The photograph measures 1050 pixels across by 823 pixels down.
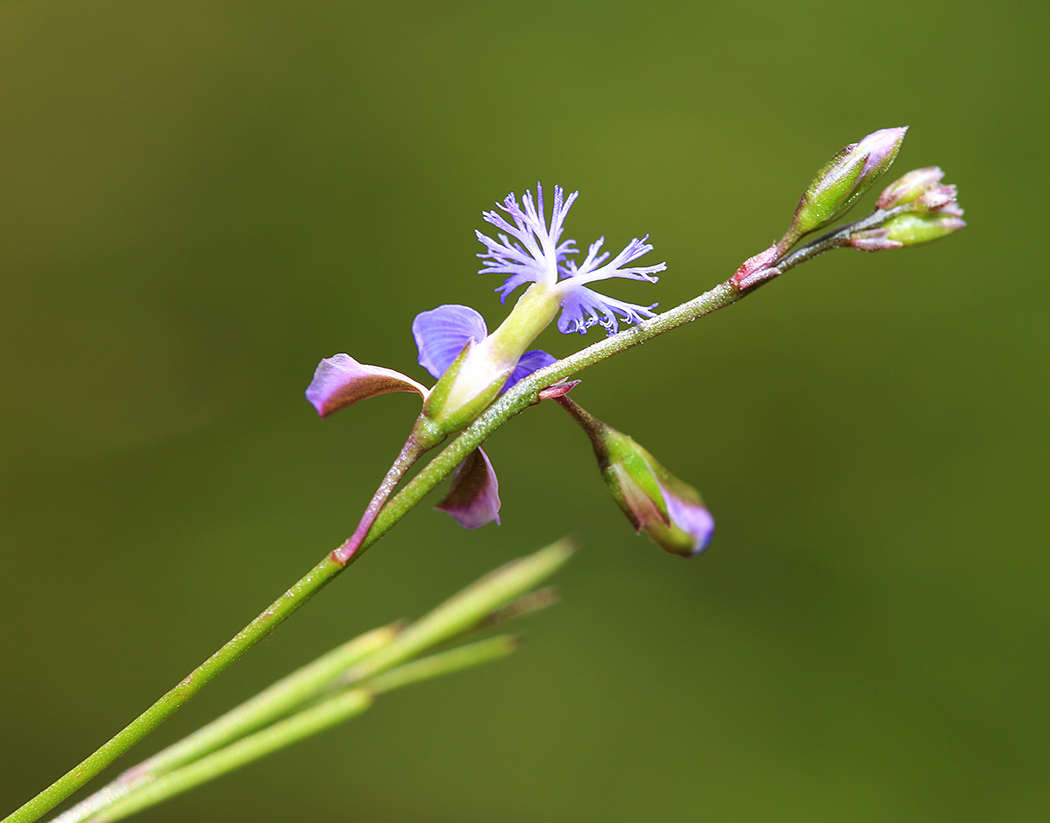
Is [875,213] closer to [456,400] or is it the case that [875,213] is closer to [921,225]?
[921,225]

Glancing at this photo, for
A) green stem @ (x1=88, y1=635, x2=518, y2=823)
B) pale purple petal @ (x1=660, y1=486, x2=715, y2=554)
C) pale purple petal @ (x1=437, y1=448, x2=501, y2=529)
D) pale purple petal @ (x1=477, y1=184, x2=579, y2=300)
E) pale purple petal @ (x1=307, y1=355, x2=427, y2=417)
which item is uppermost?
pale purple petal @ (x1=477, y1=184, x2=579, y2=300)

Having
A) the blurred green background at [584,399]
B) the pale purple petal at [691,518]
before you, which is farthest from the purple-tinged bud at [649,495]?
the blurred green background at [584,399]

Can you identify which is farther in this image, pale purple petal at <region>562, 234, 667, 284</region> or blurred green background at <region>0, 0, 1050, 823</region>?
blurred green background at <region>0, 0, 1050, 823</region>

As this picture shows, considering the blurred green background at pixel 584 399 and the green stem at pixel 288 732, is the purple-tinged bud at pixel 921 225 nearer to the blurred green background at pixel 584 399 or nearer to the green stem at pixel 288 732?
the green stem at pixel 288 732

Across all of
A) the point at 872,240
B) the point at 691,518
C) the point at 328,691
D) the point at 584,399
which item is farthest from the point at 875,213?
the point at 584,399

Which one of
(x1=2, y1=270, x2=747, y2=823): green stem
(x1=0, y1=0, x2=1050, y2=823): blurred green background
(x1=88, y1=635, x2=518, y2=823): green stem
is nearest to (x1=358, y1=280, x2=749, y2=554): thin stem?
(x1=2, y1=270, x2=747, y2=823): green stem

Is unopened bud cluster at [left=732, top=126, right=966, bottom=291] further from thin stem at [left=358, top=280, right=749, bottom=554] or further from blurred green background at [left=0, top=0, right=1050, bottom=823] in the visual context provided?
blurred green background at [left=0, top=0, right=1050, bottom=823]
